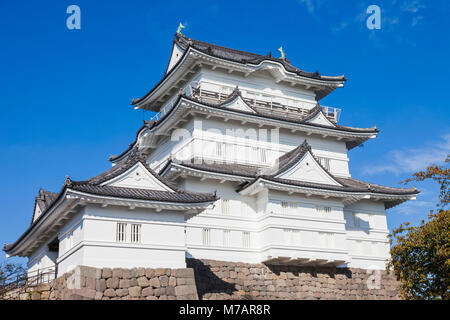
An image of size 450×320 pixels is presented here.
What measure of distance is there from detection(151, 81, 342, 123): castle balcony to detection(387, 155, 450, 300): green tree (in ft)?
45.2

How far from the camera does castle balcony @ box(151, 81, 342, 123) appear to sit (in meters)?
32.8

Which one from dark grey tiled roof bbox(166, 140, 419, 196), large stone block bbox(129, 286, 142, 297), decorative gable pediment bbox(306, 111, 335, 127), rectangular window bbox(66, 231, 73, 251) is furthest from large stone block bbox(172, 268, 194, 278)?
decorative gable pediment bbox(306, 111, 335, 127)

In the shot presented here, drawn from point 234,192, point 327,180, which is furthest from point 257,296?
point 327,180

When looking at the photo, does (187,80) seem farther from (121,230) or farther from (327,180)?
(121,230)

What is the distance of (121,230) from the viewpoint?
21.4 meters

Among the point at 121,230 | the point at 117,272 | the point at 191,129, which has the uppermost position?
the point at 191,129

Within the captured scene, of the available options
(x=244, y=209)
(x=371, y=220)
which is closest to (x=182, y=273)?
(x=244, y=209)

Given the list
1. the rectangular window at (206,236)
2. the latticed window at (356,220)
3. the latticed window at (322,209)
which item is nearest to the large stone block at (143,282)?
the rectangular window at (206,236)

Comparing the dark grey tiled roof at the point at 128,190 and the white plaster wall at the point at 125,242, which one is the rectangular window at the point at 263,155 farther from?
the white plaster wall at the point at 125,242

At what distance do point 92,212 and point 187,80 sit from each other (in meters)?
16.4

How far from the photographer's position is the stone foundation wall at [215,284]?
20.0 meters

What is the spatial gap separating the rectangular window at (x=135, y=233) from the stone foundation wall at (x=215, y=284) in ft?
4.11

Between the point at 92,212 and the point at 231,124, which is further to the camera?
the point at 231,124
